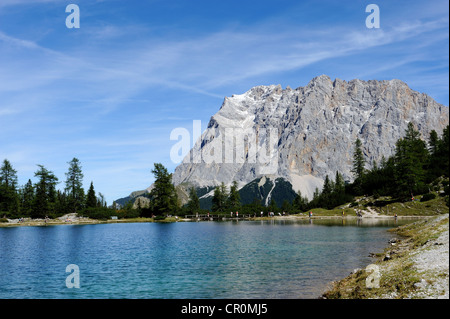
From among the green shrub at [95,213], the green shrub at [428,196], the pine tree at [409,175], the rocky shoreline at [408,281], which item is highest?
the pine tree at [409,175]

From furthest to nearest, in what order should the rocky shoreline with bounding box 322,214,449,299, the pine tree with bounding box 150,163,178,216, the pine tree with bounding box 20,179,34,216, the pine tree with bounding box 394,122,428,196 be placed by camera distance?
the pine tree with bounding box 150,163,178,216 < the pine tree with bounding box 20,179,34,216 < the pine tree with bounding box 394,122,428,196 < the rocky shoreline with bounding box 322,214,449,299

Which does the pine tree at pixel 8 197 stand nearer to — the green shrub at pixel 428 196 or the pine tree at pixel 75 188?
the pine tree at pixel 75 188

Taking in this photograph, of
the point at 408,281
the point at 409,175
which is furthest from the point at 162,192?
the point at 408,281

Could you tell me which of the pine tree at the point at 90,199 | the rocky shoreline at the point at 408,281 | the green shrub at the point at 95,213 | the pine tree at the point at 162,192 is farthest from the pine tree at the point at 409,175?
the pine tree at the point at 90,199

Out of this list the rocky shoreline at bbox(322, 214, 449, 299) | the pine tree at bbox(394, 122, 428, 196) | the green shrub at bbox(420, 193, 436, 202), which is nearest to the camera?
the rocky shoreline at bbox(322, 214, 449, 299)

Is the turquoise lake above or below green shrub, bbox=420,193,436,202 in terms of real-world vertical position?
A: below

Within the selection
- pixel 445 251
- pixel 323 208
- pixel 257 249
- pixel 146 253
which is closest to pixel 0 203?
pixel 146 253

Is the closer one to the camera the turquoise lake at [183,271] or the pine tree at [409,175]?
the turquoise lake at [183,271]

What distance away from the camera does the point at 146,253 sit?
48625mm

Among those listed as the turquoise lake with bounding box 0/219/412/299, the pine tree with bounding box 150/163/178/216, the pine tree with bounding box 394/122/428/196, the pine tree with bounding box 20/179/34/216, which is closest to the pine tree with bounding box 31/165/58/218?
the pine tree with bounding box 20/179/34/216

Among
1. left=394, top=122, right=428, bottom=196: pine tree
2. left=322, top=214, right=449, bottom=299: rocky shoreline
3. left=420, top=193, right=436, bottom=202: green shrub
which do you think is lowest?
left=322, top=214, right=449, bottom=299: rocky shoreline

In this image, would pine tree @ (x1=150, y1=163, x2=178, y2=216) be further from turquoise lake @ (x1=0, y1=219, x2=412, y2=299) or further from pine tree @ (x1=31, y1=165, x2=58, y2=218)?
turquoise lake @ (x1=0, y1=219, x2=412, y2=299)
